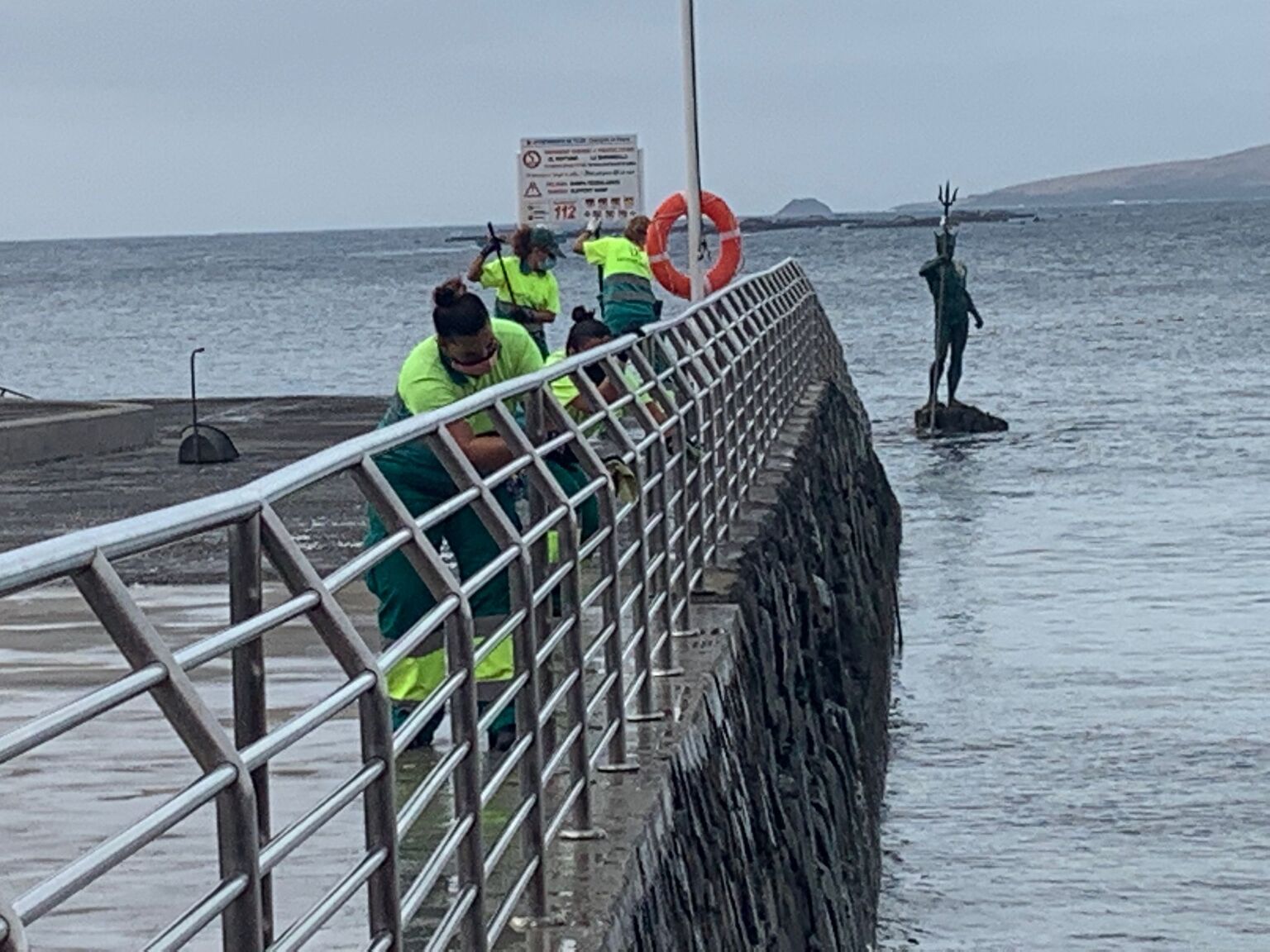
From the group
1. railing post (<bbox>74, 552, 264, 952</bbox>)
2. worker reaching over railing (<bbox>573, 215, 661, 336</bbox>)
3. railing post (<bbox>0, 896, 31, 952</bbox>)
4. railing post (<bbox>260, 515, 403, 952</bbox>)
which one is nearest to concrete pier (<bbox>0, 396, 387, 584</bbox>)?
worker reaching over railing (<bbox>573, 215, 661, 336</bbox>)

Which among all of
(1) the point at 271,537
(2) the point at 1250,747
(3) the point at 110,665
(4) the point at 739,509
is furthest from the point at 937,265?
(1) the point at 271,537

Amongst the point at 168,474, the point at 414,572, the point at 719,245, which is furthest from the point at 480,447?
the point at 719,245

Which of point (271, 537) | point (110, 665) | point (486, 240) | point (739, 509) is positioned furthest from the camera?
point (486, 240)

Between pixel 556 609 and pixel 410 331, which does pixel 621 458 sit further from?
pixel 410 331

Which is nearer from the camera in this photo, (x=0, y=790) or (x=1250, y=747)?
(x=0, y=790)

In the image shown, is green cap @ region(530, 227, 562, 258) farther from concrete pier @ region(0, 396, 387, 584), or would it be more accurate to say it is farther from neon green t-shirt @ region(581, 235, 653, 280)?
concrete pier @ region(0, 396, 387, 584)

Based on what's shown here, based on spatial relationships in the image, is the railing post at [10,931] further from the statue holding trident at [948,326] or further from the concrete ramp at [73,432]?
the statue holding trident at [948,326]

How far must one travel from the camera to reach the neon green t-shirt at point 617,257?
17094mm

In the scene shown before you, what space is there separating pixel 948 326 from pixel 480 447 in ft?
96.1

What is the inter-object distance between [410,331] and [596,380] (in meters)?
74.9

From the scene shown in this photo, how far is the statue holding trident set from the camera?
115ft

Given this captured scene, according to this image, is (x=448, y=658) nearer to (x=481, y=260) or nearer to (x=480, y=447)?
(x=480, y=447)

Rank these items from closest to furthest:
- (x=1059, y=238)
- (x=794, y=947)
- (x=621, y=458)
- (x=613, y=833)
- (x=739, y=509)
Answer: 1. (x=613, y=833)
2. (x=621, y=458)
3. (x=794, y=947)
4. (x=739, y=509)
5. (x=1059, y=238)

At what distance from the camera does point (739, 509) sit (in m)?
11.6
